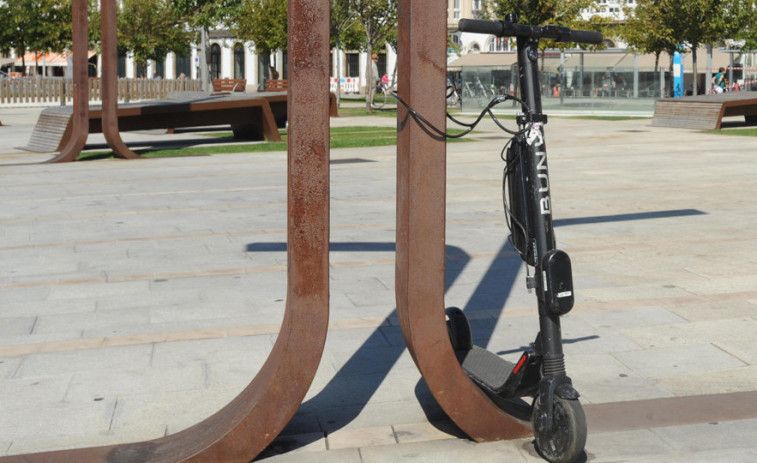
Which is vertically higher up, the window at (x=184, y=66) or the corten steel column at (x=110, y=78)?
the window at (x=184, y=66)

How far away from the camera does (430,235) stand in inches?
158

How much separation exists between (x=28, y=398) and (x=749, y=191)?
908 centimetres

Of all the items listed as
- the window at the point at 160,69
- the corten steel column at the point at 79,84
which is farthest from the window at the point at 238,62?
Result: the corten steel column at the point at 79,84

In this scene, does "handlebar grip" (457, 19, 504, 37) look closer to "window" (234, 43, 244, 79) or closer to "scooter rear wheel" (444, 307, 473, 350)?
"scooter rear wheel" (444, 307, 473, 350)

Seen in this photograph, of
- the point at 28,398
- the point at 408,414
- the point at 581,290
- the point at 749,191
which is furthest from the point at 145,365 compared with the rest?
the point at 749,191

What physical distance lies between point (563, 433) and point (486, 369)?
2.07ft

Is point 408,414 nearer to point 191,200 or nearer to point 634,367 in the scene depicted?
point 634,367

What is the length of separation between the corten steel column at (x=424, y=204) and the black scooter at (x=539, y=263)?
17cm

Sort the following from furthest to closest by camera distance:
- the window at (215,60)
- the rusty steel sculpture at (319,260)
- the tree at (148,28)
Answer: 1. the window at (215,60)
2. the tree at (148,28)
3. the rusty steel sculpture at (319,260)

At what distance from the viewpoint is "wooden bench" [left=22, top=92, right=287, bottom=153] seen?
19.5 meters

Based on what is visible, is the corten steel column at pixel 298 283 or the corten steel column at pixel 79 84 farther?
the corten steel column at pixel 79 84

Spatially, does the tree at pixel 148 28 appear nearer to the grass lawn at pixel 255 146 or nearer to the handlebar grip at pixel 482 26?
the grass lawn at pixel 255 146

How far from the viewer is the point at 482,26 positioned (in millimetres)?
3939

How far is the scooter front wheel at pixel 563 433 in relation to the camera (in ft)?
12.3
